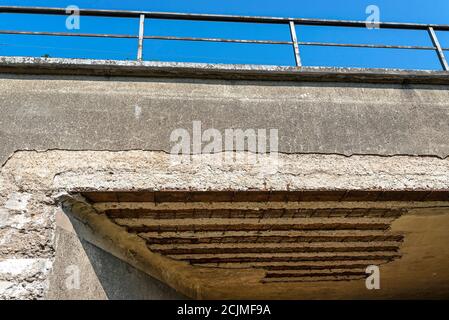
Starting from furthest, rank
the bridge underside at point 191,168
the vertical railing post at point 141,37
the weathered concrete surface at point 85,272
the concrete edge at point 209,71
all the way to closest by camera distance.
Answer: the vertical railing post at point 141,37 < the concrete edge at point 209,71 < the bridge underside at point 191,168 < the weathered concrete surface at point 85,272

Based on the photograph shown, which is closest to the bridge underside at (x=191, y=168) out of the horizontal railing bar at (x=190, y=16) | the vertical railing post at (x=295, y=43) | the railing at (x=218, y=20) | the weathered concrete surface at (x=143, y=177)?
the weathered concrete surface at (x=143, y=177)

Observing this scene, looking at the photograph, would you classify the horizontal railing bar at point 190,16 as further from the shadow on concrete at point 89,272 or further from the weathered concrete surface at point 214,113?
the shadow on concrete at point 89,272

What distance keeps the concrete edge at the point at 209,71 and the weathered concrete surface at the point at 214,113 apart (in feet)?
0.20

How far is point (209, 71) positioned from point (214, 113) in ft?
1.37

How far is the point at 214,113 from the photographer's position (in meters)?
3.54

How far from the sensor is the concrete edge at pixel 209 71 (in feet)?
11.7

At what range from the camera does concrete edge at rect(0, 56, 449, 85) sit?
3.55 m

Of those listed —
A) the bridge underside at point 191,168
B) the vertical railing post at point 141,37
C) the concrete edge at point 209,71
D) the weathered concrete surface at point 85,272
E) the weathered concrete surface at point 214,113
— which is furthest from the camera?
the vertical railing post at point 141,37

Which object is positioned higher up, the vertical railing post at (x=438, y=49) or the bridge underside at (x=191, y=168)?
the vertical railing post at (x=438, y=49)

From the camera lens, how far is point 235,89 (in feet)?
12.1

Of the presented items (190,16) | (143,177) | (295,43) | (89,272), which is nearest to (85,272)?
(89,272)

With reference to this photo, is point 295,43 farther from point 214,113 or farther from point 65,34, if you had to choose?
point 65,34
